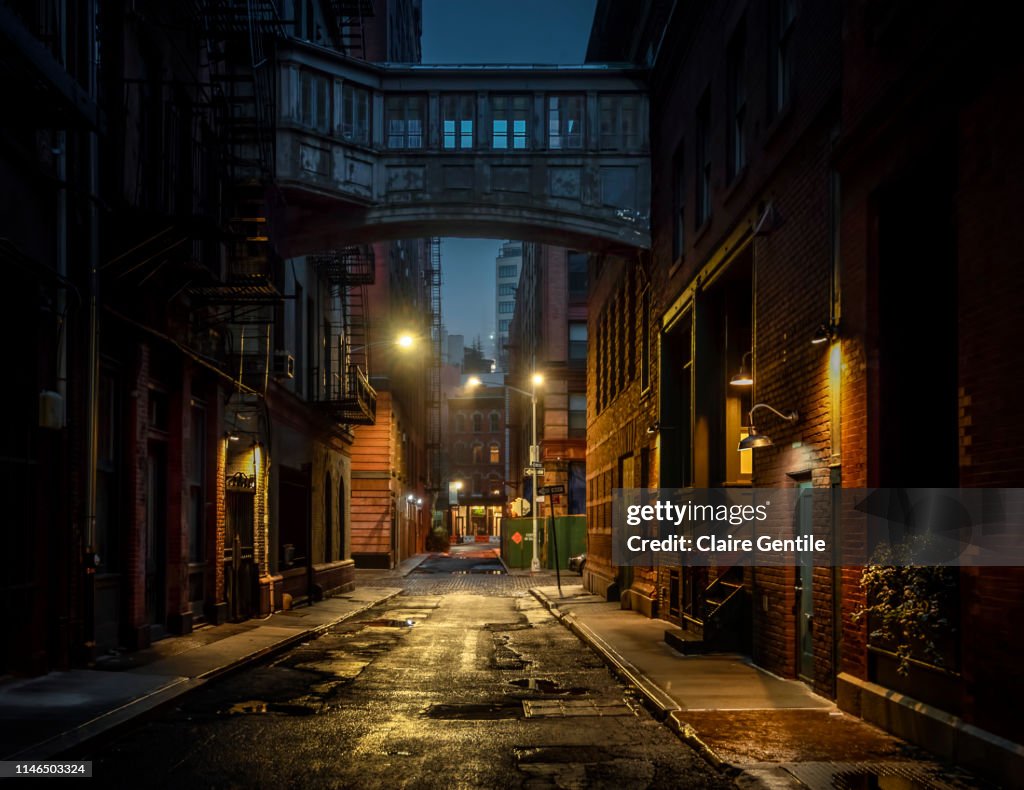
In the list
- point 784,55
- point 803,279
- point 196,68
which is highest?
point 196,68

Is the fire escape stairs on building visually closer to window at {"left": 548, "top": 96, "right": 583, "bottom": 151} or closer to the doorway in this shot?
the doorway

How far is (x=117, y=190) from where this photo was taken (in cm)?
1488

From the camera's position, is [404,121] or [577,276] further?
[577,276]

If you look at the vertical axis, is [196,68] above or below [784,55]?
above

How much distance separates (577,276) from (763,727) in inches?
1838

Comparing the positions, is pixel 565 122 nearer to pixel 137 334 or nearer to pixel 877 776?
pixel 137 334

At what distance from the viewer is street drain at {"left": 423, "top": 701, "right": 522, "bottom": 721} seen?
10.9 m

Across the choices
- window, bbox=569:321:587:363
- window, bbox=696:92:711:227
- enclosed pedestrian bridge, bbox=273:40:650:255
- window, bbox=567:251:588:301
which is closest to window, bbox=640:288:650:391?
enclosed pedestrian bridge, bbox=273:40:650:255

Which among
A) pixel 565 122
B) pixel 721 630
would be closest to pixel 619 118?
pixel 565 122

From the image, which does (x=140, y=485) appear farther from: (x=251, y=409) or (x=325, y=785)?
(x=325, y=785)

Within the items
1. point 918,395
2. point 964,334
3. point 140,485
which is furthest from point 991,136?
point 140,485

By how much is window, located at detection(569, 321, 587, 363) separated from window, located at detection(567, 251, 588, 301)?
133cm

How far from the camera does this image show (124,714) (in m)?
10.1

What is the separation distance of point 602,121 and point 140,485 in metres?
14.0
